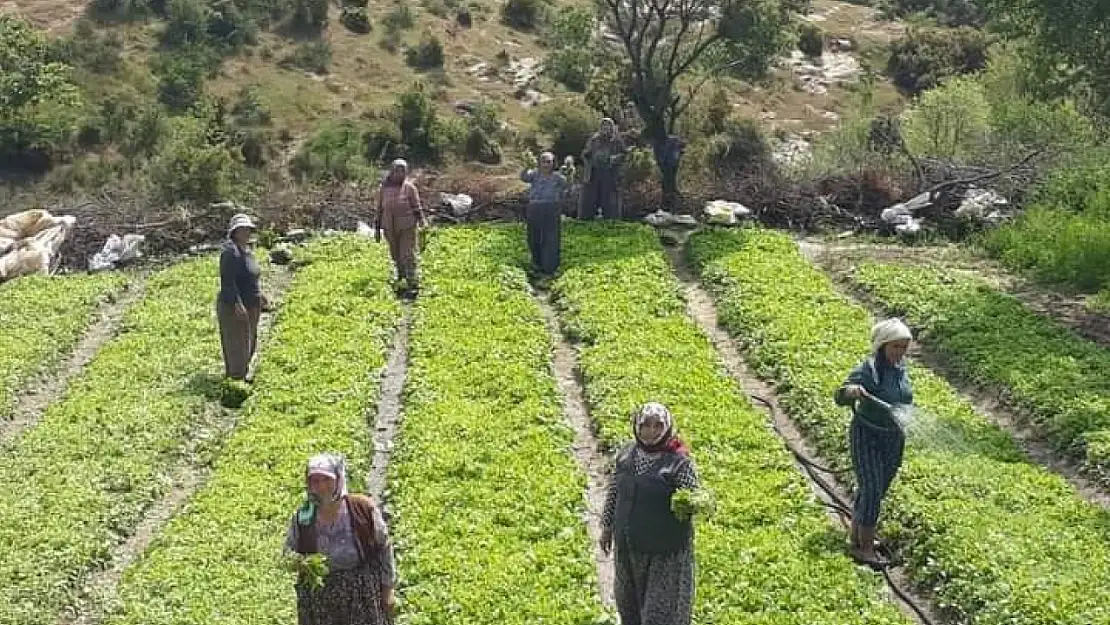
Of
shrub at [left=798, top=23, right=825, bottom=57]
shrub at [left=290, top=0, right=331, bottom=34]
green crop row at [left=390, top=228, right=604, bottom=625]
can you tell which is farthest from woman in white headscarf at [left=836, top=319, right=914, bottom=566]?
shrub at [left=798, top=23, right=825, bottom=57]

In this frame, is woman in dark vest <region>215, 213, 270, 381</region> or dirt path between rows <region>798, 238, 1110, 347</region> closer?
woman in dark vest <region>215, 213, 270, 381</region>

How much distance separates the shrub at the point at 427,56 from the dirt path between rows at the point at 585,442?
40.3 m

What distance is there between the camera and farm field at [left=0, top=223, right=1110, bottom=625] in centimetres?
1107

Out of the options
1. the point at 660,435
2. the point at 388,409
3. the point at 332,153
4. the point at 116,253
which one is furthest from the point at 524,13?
the point at 660,435

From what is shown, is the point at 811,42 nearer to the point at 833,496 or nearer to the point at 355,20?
the point at 355,20

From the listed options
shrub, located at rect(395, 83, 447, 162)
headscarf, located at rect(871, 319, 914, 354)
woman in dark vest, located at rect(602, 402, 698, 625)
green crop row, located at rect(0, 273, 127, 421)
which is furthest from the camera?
shrub, located at rect(395, 83, 447, 162)

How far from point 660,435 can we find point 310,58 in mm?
51438

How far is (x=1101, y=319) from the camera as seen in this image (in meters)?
19.2

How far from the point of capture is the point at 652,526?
9.10 metres

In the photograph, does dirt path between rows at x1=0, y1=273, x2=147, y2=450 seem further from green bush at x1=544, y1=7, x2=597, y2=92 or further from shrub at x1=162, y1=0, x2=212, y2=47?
shrub at x1=162, y1=0, x2=212, y2=47

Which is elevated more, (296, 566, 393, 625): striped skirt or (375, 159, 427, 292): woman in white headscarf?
(296, 566, 393, 625): striped skirt

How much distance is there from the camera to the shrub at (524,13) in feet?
214

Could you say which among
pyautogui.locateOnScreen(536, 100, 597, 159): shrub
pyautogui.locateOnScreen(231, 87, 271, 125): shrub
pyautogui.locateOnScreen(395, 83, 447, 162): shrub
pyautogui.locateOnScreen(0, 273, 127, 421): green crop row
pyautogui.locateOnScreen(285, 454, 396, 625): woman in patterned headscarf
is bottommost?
pyautogui.locateOnScreen(231, 87, 271, 125): shrub

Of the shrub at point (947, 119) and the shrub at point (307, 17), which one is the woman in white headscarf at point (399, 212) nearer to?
the shrub at point (947, 119)
